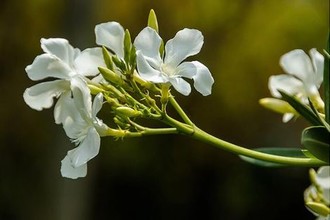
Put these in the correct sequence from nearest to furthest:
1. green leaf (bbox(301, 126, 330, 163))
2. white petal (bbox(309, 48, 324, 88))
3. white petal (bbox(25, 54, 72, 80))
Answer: green leaf (bbox(301, 126, 330, 163))
white petal (bbox(25, 54, 72, 80))
white petal (bbox(309, 48, 324, 88))

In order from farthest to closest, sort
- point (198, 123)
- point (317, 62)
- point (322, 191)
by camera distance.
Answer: point (198, 123)
point (317, 62)
point (322, 191)

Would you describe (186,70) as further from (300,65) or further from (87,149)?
(300,65)

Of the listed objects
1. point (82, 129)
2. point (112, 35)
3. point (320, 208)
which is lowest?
Answer: point (320, 208)

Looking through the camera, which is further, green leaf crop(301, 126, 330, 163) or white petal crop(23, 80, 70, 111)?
white petal crop(23, 80, 70, 111)

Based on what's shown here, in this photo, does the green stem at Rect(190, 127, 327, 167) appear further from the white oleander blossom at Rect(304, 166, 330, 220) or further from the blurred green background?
the blurred green background

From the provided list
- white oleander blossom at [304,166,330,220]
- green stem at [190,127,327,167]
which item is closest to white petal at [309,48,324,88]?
white oleander blossom at [304,166,330,220]

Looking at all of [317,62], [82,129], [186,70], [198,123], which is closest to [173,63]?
[186,70]
